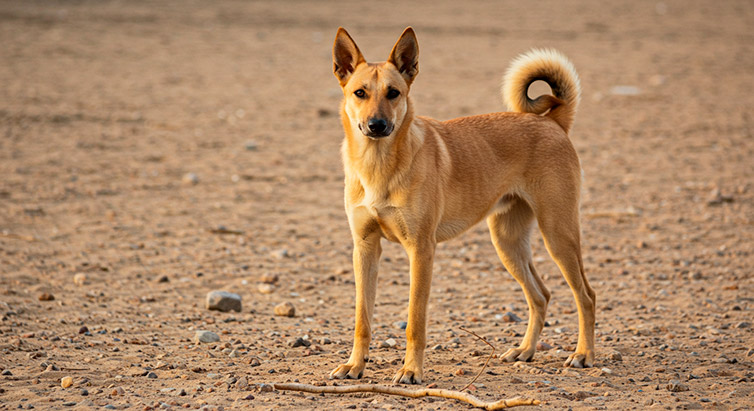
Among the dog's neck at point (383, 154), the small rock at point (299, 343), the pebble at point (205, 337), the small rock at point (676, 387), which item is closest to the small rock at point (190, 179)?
the pebble at point (205, 337)

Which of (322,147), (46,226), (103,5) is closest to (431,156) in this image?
(46,226)

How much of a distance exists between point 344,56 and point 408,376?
1.85m

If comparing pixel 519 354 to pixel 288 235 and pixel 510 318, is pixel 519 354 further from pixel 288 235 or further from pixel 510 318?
pixel 288 235

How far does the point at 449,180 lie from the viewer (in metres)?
4.70

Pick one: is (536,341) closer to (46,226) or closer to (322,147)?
(46,226)

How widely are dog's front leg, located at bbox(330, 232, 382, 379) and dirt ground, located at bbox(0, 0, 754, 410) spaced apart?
0.49ft

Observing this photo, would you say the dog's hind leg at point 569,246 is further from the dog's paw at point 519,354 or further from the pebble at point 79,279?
the pebble at point 79,279

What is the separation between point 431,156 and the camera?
4.60m

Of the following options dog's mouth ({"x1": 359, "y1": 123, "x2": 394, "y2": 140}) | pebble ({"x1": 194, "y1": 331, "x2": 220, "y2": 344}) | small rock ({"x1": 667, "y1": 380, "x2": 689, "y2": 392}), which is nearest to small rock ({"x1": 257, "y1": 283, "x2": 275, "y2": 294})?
pebble ({"x1": 194, "y1": 331, "x2": 220, "y2": 344})

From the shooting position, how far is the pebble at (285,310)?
18.5 ft

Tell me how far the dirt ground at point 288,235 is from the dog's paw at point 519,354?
77 mm

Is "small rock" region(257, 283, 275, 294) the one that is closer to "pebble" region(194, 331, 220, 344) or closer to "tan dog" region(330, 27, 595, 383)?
"pebble" region(194, 331, 220, 344)

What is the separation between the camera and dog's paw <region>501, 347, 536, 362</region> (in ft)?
16.1

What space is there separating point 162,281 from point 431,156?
267 centimetres
